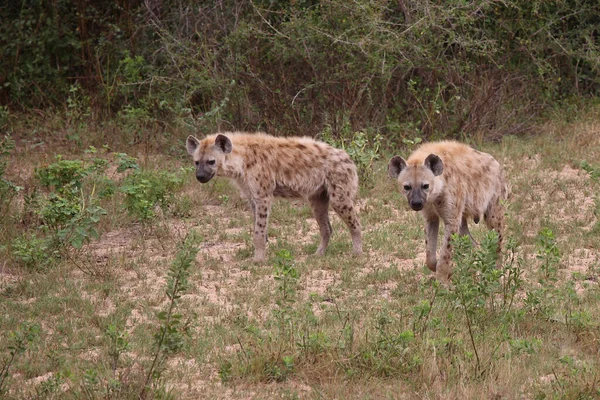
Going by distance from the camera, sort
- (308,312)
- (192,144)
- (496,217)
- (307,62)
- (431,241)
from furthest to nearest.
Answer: (307,62) → (192,144) → (496,217) → (431,241) → (308,312)

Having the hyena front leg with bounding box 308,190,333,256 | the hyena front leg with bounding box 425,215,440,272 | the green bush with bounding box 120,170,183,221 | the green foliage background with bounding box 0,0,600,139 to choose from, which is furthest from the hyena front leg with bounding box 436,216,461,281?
the green foliage background with bounding box 0,0,600,139

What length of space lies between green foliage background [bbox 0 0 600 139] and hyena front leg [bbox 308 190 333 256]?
2347mm

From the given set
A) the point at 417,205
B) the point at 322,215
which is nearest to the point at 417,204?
the point at 417,205

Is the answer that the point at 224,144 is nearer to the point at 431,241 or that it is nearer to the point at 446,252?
the point at 431,241

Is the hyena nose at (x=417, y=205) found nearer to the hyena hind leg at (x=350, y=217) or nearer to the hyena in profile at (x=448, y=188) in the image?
the hyena in profile at (x=448, y=188)

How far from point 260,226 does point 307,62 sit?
11.7 feet

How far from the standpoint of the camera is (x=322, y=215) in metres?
7.86

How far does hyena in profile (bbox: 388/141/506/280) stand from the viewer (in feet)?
21.6

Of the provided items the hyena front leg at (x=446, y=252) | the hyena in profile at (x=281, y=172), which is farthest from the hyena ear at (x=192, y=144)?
the hyena front leg at (x=446, y=252)

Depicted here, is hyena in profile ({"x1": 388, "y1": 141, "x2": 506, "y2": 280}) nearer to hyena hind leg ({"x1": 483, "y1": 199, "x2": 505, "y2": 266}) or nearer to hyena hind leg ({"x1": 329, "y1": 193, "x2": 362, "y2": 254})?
hyena hind leg ({"x1": 483, "y1": 199, "x2": 505, "y2": 266})

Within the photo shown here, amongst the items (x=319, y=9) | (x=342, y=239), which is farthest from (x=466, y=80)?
(x=342, y=239)

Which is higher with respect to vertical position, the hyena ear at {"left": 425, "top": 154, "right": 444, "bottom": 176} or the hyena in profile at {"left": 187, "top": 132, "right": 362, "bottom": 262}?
the hyena ear at {"left": 425, "top": 154, "right": 444, "bottom": 176}

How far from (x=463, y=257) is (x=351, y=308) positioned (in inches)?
34.1

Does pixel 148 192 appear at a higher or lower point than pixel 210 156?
lower
